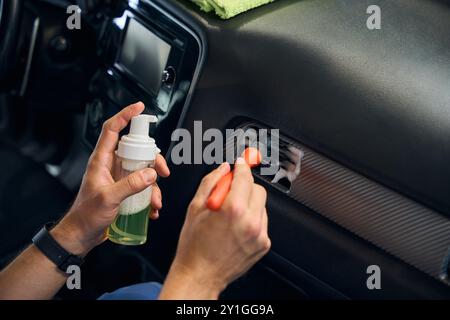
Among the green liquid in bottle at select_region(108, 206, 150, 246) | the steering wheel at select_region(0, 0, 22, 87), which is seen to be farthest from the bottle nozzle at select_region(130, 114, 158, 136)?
the steering wheel at select_region(0, 0, 22, 87)

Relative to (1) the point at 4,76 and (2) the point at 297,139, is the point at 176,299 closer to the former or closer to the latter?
(2) the point at 297,139

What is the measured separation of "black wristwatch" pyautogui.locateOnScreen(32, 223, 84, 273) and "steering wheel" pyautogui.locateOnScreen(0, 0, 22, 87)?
1.93 feet

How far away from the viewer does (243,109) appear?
971 mm

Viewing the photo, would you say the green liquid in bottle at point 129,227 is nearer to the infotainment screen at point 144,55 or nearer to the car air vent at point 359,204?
the car air vent at point 359,204

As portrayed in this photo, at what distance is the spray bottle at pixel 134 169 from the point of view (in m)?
0.80

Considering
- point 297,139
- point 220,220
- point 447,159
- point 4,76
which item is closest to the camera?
point 220,220

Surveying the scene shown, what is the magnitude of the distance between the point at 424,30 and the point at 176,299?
57 centimetres

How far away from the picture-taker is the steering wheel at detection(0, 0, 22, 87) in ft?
4.04

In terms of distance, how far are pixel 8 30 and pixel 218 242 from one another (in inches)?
32.6

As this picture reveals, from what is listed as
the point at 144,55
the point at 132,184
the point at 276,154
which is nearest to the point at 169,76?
the point at 144,55

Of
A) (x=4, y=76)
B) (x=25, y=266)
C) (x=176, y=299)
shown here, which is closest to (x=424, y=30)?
(x=176, y=299)

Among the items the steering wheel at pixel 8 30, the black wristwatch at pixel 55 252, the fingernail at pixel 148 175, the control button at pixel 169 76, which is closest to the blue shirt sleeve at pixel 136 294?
the black wristwatch at pixel 55 252

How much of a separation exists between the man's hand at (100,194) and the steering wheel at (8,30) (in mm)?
545

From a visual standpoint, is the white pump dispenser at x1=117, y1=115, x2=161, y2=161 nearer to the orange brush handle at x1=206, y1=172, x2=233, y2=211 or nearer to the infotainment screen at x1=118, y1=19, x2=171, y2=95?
the orange brush handle at x1=206, y1=172, x2=233, y2=211
